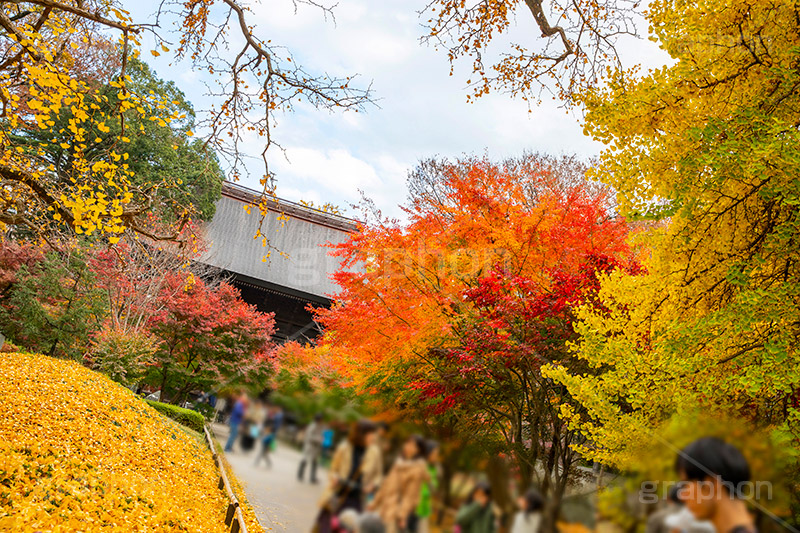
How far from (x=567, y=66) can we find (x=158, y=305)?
14949mm

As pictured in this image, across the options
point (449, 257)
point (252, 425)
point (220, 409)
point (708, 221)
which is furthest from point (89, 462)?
point (708, 221)

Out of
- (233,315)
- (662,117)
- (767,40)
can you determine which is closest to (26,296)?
(233,315)

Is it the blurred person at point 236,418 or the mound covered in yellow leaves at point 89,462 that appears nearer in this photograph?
the blurred person at point 236,418

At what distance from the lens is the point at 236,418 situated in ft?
2.16

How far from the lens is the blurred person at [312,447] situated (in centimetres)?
56

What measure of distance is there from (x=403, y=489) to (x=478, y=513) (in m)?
0.07

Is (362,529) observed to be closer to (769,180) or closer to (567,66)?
(769,180)

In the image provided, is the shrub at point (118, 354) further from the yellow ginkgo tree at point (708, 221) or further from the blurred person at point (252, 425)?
the blurred person at point (252, 425)

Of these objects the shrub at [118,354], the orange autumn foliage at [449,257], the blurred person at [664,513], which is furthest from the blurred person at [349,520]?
the shrub at [118,354]

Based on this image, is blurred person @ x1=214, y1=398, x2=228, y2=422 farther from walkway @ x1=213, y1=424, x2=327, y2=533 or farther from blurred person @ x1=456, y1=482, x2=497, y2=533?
blurred person @ x1=456, y1=482, x2=497, y2=533

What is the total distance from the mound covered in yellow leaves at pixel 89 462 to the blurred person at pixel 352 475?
386 cm

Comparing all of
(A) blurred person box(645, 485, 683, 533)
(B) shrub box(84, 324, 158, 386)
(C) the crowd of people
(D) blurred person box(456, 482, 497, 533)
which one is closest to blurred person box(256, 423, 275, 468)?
(C) the crowd of people

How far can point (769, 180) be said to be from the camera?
12.3 ft

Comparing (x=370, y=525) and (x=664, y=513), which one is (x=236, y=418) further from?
(x=664, y=513)
